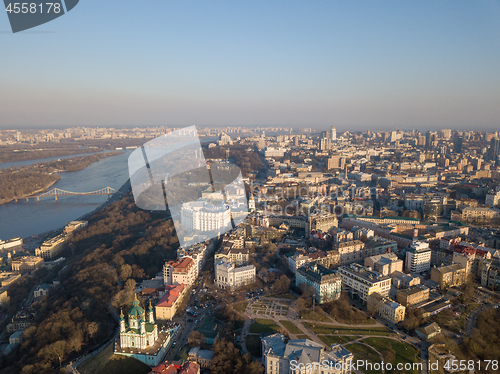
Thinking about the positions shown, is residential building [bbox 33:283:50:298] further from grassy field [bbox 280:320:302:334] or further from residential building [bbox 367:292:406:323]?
residential building [bbox 367:292:406:323]

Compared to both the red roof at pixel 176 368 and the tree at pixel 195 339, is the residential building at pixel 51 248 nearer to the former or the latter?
the tree at pixel 195 339

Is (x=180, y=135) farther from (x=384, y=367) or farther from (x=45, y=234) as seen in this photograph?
(x=384, y=367)

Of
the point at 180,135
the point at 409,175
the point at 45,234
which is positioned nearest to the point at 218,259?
the point at 45,234

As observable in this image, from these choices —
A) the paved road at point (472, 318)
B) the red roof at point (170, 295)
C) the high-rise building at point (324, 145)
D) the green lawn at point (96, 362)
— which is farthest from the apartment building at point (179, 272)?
the high-rise building at point (324, 145)

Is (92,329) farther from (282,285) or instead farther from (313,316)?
(313,316)

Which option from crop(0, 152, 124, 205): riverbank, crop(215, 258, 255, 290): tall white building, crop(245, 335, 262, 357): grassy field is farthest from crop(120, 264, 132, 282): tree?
crop(0, 152, 124, 205): riverbank

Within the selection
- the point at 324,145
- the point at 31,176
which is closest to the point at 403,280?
the point at 31,176

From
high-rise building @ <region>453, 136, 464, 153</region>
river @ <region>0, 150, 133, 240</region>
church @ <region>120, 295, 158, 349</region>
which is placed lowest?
river @ <region>0, 150, 133, 240</region>
